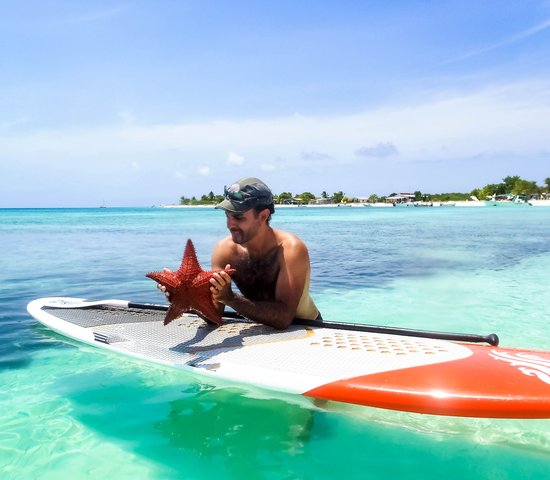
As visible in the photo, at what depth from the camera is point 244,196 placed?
3.80 m

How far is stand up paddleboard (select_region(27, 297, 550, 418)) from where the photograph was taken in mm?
2920

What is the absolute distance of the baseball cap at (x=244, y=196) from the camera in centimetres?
380

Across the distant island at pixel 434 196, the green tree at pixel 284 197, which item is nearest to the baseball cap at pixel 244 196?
the distant island at pixel 434 196

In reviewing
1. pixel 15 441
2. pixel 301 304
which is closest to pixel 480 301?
pixel 301 304

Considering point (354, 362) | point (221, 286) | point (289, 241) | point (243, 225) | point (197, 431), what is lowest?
point (197, 431)

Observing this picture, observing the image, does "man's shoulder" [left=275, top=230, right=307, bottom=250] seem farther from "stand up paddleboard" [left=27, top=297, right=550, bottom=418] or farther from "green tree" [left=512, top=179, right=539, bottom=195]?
"green tree" [left=512, top=179, right=539, bottom=195]

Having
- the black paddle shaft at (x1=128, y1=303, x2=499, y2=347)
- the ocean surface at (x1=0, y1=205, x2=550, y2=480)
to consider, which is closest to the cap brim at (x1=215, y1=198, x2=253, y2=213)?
the black paddle shaft at (x1=128, y1=303, x2=499, y2=347)

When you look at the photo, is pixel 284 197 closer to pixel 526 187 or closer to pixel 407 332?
pixel 526 187

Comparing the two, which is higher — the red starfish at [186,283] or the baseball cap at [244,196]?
the baseball cap at [244,196]

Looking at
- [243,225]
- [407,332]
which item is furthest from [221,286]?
[407,332]

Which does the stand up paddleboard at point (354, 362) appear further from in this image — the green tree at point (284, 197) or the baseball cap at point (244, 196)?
the green tree at point (284, 197)

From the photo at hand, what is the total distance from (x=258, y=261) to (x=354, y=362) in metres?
1.21

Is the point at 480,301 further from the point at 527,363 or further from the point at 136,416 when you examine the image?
the point at 136,416

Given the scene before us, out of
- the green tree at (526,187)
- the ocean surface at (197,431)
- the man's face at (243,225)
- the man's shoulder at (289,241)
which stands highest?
the green tree at (526,187)
